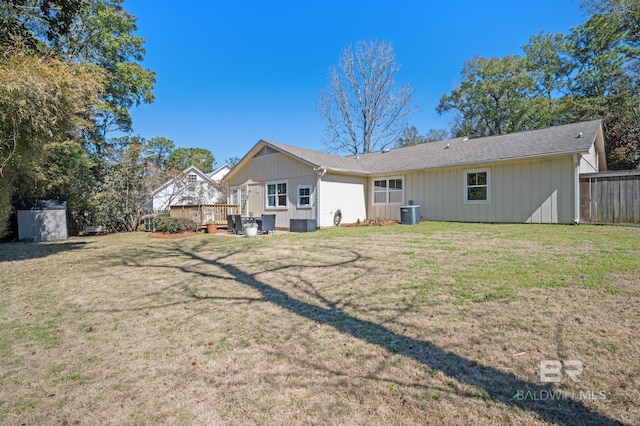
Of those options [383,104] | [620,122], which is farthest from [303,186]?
[620,122]

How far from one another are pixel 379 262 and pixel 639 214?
10012mm

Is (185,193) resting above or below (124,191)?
above

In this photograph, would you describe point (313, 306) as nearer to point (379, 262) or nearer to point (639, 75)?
point (379, 262)

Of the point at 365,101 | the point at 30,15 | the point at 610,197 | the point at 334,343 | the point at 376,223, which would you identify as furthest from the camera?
the point at 365,101

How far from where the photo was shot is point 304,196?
14547 mm

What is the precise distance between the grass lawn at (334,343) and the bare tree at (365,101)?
77.1 feet

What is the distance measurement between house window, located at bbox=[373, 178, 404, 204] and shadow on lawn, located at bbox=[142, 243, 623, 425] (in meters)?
12.0

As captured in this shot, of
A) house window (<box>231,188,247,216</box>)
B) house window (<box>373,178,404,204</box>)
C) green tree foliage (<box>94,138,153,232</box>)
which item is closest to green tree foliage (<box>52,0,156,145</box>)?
green tree foliage (<box>94,138,153,232</box>)

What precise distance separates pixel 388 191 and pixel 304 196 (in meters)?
4.44

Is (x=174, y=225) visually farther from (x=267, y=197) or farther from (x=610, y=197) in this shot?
(x=610, y=197)

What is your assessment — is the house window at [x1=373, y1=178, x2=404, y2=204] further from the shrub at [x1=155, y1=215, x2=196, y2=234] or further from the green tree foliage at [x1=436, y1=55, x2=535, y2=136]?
the green tree foliage at [x1=436, y1=55, x2=535, y2=136]

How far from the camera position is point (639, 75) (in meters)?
19.6

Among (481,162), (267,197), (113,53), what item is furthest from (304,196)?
(113,53)

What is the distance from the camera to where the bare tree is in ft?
87.5
